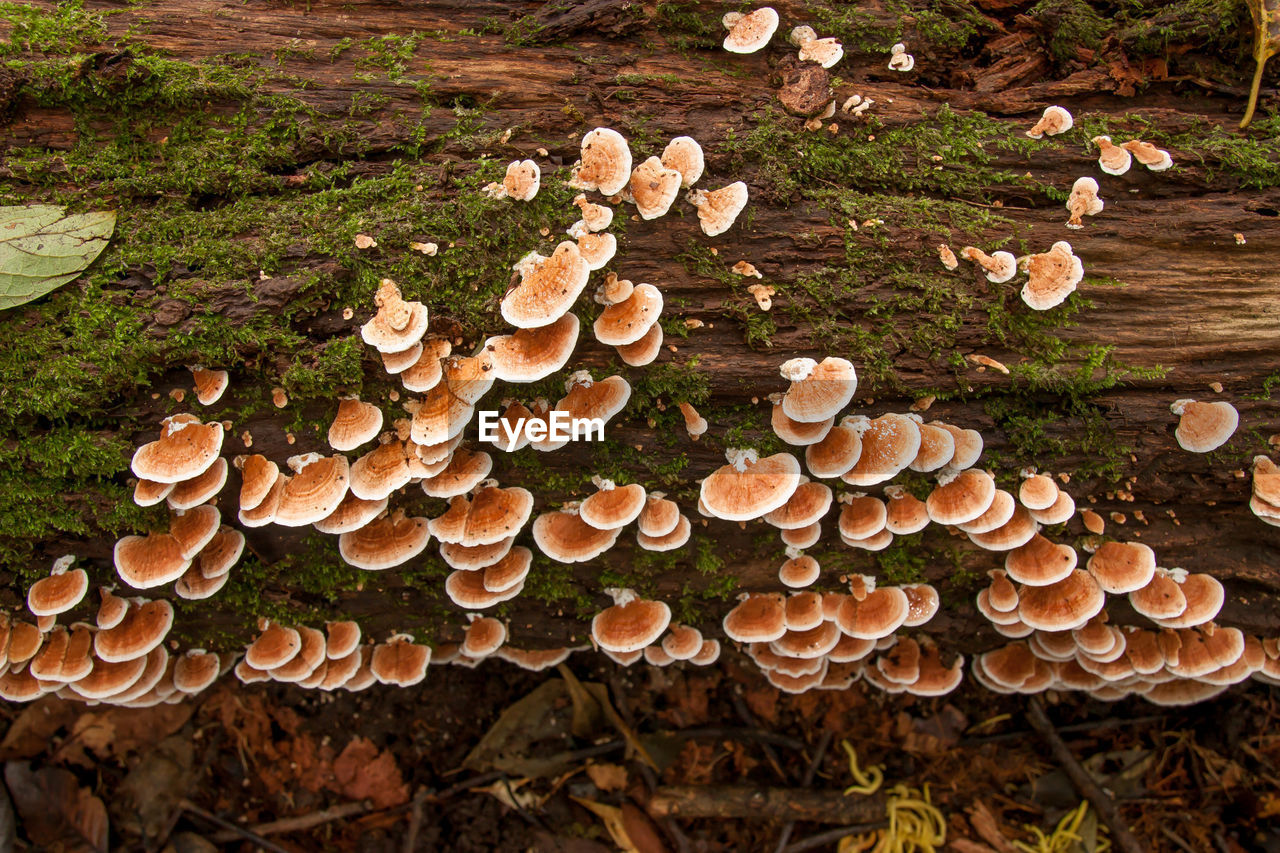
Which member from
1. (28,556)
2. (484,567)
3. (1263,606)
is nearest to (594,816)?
(484,567)

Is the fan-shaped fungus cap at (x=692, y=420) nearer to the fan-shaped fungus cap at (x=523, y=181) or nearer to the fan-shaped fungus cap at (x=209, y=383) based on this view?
the fan-shaped fungus cap at (x=523, y=181)

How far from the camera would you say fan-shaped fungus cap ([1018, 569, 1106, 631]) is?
3.33 metres

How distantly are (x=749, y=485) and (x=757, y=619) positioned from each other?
2.97ft

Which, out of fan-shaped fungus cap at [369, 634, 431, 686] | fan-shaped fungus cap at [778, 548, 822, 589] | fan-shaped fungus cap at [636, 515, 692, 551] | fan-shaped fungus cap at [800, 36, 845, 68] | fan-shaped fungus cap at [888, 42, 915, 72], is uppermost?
fan-shaped fungus cap at [800, 36, 845, 68]

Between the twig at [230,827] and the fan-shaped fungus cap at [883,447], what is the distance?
15.2ft

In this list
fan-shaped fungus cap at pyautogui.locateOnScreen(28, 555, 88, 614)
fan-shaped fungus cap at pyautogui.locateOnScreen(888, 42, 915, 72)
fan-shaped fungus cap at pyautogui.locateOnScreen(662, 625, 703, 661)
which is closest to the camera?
fan-shaped fungus cap at pyautogui.locateOnScreen(28, 555, 88, 614)

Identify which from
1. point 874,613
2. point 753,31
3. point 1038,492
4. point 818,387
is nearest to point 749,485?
point 818,387

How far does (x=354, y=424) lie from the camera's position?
114 inches

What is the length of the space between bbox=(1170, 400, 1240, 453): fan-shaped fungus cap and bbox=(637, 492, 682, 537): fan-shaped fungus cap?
230 centimetres

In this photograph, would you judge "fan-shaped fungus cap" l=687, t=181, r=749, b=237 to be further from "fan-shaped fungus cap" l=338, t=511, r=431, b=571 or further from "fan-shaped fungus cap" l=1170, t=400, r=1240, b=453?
"fan-shaped fungus cap" l=1170, t=400, r=1240, b=453

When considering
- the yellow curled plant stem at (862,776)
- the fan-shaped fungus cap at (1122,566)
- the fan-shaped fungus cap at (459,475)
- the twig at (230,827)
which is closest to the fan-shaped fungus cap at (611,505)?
the fan-shaped fungus cap at (459,475)

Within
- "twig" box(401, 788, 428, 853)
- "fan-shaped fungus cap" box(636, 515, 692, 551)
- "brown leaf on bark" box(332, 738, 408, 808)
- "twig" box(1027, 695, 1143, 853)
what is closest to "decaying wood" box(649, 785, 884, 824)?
"twig" box(1027, 695, 1143, 853)

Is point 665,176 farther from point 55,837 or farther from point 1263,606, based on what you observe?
point 55,837

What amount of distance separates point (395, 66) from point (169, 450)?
2.02 meters
